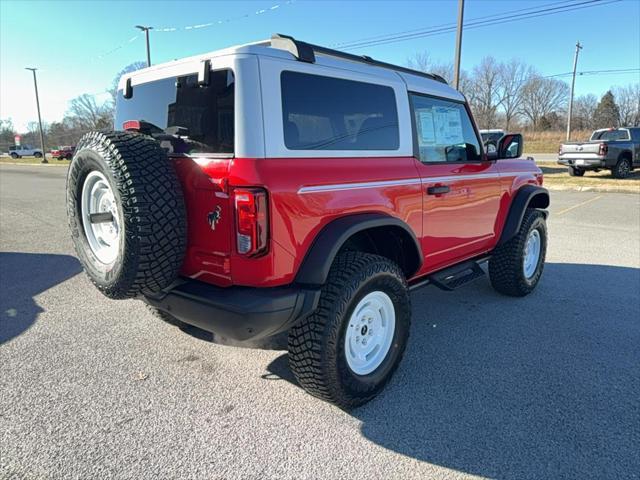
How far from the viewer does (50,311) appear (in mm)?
4352

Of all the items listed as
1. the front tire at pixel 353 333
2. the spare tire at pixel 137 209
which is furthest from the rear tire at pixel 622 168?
the spare tire at pixel 137 209

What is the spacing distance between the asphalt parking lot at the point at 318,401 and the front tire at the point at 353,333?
0.19 meters

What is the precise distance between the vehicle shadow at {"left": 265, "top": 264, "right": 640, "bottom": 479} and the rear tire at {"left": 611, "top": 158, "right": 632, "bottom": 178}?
14.0m

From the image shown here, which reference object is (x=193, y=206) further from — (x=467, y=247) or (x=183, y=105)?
(x=467, y=247)

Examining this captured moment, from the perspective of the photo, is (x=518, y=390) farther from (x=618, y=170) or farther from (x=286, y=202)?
(x=618, y=170)

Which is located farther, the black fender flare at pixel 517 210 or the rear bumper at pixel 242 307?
the black fender flare at pixel 517 210

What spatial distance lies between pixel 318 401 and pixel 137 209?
164cm

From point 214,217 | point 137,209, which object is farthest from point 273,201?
point 137,209

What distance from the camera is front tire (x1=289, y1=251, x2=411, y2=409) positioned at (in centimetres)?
262

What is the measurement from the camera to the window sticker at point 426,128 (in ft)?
11.6

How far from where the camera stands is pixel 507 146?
4258mm

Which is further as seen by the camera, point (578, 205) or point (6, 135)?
point (6, 135)

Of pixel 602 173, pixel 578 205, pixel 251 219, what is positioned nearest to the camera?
pixel 251 219

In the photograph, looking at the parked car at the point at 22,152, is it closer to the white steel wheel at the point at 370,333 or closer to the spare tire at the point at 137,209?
the spare tire at the point at 137,209
